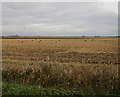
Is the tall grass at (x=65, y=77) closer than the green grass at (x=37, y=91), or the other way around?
the green grass at (x=37, y=91)

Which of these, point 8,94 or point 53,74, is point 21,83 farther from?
point 53,74

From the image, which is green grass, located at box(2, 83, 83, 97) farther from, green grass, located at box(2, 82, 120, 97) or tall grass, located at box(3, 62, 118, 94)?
tall grass, located at box(3, 62, 118, 94)

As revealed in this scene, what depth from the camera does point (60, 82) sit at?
7227mm

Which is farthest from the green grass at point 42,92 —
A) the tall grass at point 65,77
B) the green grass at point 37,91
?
the tall grass at point 65,77

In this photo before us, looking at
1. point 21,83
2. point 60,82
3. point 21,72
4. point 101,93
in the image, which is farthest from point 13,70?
point 101,93

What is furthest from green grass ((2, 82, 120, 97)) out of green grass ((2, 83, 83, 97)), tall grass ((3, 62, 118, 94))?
tall grass ((3, 62, 118, 94))

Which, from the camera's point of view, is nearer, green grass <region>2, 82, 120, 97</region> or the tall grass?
green grass <region>2, 82, 120, 97</region>

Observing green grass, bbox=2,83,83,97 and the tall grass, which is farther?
the tall grass

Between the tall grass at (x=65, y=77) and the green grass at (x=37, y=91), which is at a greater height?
the tall grass at (x=65, y=77)

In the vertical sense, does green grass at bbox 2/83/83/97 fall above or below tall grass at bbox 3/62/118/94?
below

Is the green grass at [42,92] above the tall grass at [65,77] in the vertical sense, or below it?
below

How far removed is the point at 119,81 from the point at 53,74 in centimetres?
340

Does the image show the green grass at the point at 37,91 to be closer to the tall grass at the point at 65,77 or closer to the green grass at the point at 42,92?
the green grass at the point at 42,92

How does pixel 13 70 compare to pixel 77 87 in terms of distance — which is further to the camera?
pixel 13 70
